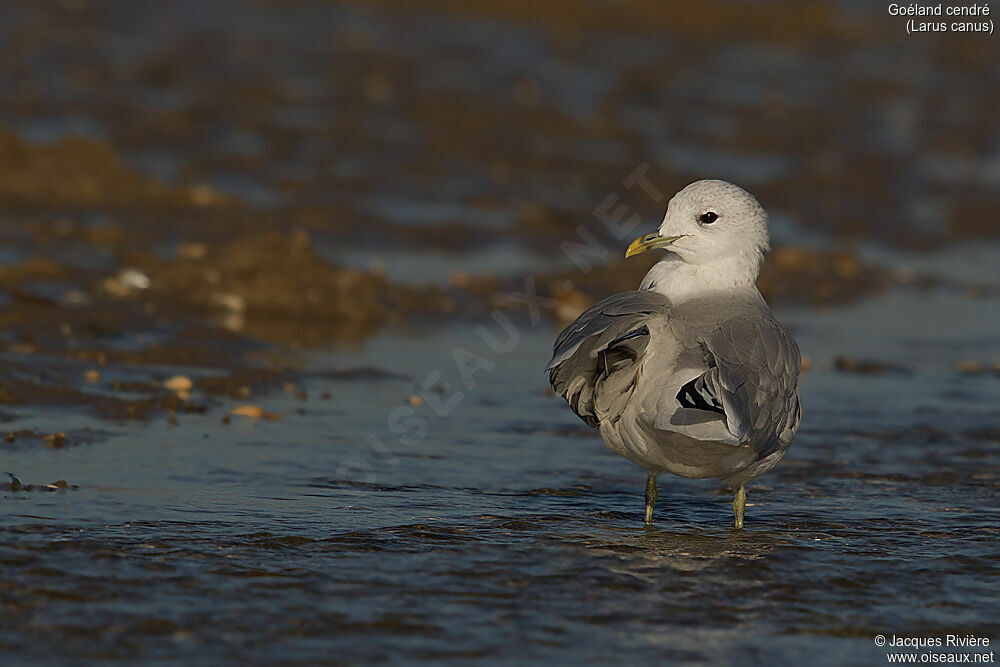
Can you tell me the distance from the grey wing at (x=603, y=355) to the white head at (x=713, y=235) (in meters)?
0.42

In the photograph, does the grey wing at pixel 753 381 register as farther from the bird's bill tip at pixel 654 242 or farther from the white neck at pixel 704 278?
the bird's bill tip at pixel 654 242

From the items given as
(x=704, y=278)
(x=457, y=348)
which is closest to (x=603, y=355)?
(x=704, y=278)

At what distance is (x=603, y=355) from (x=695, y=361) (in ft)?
1.28

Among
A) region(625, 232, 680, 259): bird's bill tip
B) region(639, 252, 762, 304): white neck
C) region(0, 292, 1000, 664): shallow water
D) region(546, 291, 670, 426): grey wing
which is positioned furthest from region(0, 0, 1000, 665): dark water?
region(625, 232, 680, 259): bird's bill tip

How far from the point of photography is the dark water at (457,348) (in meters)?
5.27

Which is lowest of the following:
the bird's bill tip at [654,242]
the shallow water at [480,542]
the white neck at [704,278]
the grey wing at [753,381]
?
the shallow water at [480,542]

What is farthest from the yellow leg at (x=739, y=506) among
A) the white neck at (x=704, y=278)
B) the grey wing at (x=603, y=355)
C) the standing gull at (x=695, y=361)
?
the white neck at (x=704, y=278)

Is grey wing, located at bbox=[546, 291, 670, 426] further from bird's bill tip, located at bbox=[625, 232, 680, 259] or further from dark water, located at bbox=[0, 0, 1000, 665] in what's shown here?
dark water, located at bbox=[0, 0, 1000, 665]

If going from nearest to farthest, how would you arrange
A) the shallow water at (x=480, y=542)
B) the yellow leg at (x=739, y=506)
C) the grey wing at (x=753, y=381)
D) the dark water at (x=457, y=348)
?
the shallow water at (x=480, y=542), the dark water at (x=457, y=348), the grey wing at (x=753, y=381), the yellow leg at (x=739, y=506)

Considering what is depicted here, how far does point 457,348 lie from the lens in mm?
9852

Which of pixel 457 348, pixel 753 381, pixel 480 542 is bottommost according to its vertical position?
pixel 480 542

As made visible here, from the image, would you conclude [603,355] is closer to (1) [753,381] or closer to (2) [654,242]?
(1) [753,381]

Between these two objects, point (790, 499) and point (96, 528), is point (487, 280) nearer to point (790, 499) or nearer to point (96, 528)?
point (790, 499)

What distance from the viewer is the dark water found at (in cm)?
527
